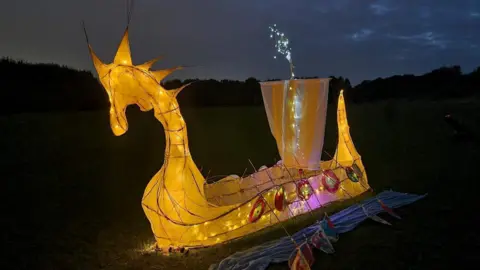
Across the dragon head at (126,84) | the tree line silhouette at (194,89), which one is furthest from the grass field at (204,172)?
the dragon head at (126,84)

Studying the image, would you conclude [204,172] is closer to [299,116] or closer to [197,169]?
[299,116]

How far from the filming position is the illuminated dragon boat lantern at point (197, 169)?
4.76 meters

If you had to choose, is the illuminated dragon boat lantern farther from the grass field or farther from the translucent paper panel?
the grass field

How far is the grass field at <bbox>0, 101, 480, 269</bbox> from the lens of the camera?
202 inches

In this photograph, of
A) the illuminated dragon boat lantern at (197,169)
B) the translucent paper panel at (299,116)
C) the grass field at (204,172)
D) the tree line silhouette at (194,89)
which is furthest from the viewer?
the tree line silhouette at (194,89)

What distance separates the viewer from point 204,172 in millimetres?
10797

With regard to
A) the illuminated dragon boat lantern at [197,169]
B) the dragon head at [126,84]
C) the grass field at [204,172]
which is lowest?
the grass field at [204,172]

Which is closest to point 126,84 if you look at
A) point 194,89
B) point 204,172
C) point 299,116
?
point 299,116

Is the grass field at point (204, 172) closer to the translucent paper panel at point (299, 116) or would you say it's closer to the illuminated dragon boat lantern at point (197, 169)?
the illuminated dragon boat lantern at point (197, 169)

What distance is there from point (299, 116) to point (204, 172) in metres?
4.86

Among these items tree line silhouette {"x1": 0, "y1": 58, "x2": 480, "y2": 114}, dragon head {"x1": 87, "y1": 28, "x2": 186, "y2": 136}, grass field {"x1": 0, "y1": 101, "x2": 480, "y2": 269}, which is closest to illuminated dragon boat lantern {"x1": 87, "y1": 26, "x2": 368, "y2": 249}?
dragon head {"x1": 87, "y1": 28, "x2": 186, "y2": 136}

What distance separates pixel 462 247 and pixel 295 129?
2.70m

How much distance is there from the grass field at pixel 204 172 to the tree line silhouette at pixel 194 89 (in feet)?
2.92

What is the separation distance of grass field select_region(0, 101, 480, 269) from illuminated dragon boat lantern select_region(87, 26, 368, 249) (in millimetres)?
251
